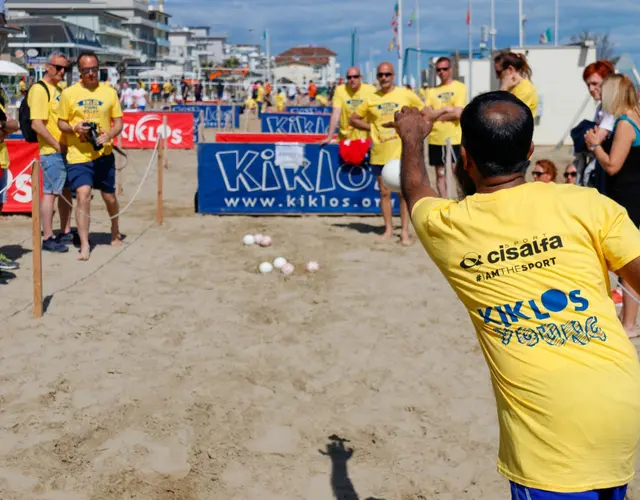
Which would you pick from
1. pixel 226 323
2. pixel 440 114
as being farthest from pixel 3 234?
pixel 440 114

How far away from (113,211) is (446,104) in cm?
426

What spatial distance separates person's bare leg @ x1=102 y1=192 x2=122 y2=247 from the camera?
9.16 meters

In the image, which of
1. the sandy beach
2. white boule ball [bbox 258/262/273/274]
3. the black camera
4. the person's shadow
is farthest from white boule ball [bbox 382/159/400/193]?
the person's shadow

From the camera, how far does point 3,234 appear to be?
10289 millimetres

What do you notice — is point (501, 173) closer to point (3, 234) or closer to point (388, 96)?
point (388, 96)

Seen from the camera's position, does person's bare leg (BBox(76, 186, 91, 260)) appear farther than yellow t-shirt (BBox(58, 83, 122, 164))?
Yes

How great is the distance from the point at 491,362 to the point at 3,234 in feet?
30.0

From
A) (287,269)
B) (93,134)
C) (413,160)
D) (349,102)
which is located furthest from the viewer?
(349,102)

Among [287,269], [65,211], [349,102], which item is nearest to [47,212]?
[65,211]

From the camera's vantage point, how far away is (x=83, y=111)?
8523 mm

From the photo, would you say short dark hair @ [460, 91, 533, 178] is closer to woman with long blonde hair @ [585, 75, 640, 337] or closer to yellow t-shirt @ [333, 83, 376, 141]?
woman with long blonde hair @ [585, 75, 640, 337]

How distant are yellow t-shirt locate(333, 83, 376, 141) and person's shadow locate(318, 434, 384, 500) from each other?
22.5 ft

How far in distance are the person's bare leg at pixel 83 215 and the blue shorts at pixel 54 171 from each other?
26 centimetres

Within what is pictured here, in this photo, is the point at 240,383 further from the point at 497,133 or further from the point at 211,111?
the point at 211,111
